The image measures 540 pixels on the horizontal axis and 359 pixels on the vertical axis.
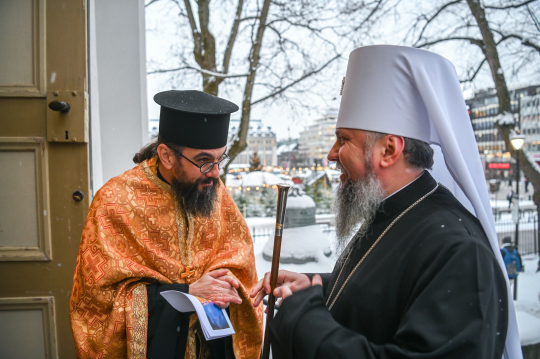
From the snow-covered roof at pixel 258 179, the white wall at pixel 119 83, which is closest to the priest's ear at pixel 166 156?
the white wall at pixel 119 83

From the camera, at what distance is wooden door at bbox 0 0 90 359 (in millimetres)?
2355

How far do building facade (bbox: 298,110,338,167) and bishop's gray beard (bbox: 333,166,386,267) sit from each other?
576 centimetres

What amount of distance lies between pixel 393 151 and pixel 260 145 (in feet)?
22.1

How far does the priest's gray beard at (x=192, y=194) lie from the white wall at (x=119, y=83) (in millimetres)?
1294

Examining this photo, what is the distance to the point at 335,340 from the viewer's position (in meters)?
1.11

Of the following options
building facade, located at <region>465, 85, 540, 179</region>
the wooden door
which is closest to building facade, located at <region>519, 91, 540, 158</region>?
building facade, located at <region>465, 85, 540, 179</region>

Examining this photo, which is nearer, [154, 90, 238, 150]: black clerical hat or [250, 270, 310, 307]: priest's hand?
[250, 270, 310, 307]: priest's hand

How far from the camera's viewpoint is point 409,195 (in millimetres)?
1380

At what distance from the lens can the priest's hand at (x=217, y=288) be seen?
1.74 meters

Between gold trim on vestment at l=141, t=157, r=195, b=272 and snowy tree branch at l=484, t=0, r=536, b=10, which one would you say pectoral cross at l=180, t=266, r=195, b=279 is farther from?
snowy tree branch at l=484, t=0, r=536, b=10

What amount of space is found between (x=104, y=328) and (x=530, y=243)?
15.7 m

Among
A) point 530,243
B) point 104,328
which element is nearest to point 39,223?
point 104,328

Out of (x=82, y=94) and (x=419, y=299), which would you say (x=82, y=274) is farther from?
(x=419, y=299)

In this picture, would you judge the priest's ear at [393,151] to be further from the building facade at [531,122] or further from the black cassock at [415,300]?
the building facade at [531,122]
